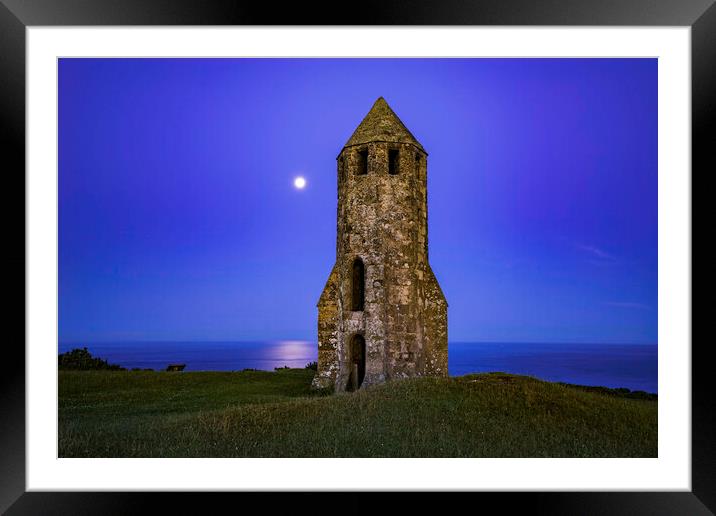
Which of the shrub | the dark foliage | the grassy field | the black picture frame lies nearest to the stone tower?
the grassy field

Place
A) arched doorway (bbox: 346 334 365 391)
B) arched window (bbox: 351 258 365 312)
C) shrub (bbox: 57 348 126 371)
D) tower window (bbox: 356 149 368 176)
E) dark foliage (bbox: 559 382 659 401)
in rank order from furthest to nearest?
shrub (bbox: 57 348 126 371)
tower window (bbox: 356 149 368 176)
arched window (bbox: 351 258 365 312)
arched doorway (bbox: 346 334 365 391)
dark foliage (bbox: 559 382 659 401)

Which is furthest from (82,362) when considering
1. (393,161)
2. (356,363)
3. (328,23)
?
(328,23)

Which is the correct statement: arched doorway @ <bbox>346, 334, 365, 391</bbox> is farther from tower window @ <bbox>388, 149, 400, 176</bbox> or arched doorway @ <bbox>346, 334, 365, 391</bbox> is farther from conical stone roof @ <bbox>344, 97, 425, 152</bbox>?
conical stone roof @ <bbox>344, 97, 425, 152</bbox>

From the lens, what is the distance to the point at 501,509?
7.83m

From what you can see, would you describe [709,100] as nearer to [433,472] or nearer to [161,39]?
[433,472]

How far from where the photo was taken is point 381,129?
2306 cm

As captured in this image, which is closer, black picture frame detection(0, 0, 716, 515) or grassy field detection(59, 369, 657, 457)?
black picture frame detection(0, 0, 716, 515)

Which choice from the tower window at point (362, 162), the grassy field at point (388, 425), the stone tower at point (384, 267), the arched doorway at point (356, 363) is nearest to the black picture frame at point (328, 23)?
the grassy field at point (388, 425)

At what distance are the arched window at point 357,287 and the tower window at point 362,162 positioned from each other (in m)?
3.25

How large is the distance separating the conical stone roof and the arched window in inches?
173

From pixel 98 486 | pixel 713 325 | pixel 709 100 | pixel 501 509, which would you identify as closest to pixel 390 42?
pixel 709 100

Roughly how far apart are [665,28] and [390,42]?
351 centimetres

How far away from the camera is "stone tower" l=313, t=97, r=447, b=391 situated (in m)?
21.9

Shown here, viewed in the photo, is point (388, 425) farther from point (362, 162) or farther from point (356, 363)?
point (362, 162)
